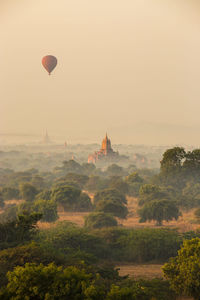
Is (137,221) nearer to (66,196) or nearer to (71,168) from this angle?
(66,196)

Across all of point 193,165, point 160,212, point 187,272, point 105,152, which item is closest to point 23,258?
point 187,272

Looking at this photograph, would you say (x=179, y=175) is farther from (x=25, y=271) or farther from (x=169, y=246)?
(x=25, y=271)

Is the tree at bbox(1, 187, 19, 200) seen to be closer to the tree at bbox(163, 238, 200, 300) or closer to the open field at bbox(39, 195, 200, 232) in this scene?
the open field at bbox(39, 195, 200, 232)

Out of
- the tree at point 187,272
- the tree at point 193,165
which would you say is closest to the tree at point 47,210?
the tree at point 187,272

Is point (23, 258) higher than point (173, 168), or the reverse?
point (173, 168)

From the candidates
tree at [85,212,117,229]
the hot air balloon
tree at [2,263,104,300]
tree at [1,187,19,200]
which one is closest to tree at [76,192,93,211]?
tree at [85,212,117,229]
